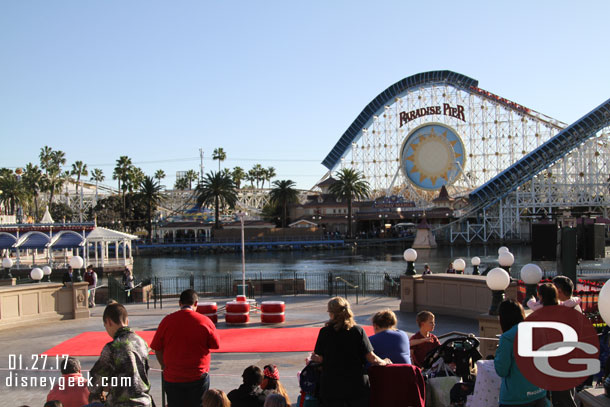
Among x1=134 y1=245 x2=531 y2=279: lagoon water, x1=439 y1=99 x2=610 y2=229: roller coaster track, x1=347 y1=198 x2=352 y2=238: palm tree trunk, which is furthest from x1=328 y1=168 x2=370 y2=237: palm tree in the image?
x1=439 y1=99 x2=610 y2=229: roller coaster track

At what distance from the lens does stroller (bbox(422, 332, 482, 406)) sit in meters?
6.98

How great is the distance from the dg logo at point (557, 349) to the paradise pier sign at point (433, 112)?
317ft

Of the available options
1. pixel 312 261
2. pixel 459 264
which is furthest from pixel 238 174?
pixel 459 264

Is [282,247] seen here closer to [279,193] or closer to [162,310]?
[279,193]

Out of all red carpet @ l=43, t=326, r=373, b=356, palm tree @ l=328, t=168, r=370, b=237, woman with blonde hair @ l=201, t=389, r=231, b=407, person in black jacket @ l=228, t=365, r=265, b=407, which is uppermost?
palm tree @ l=328, t=168, r=370, b=237

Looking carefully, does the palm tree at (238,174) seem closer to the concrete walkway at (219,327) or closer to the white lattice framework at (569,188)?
the white lattice framework at (569,188)

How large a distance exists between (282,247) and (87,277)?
75.1 m

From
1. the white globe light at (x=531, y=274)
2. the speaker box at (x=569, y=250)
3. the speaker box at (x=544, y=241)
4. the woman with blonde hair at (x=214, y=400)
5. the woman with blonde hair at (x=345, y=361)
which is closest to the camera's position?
the woman with blonde hair at (x=214, y=400)

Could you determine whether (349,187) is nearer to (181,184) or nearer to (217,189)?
(217,189)

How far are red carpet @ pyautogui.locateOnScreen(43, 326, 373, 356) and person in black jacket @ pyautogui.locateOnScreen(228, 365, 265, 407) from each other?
653cm

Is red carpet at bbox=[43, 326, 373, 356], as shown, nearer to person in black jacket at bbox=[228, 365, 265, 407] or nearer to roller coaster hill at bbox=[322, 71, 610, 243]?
person in black jacket at bbox=[228, 365, 265, 407]

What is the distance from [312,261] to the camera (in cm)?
7438

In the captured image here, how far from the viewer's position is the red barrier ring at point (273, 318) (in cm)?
1797

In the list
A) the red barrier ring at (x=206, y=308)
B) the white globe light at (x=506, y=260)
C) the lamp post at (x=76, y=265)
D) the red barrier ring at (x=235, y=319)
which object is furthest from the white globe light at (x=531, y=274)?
the lamp post at (x=76, y=265)
